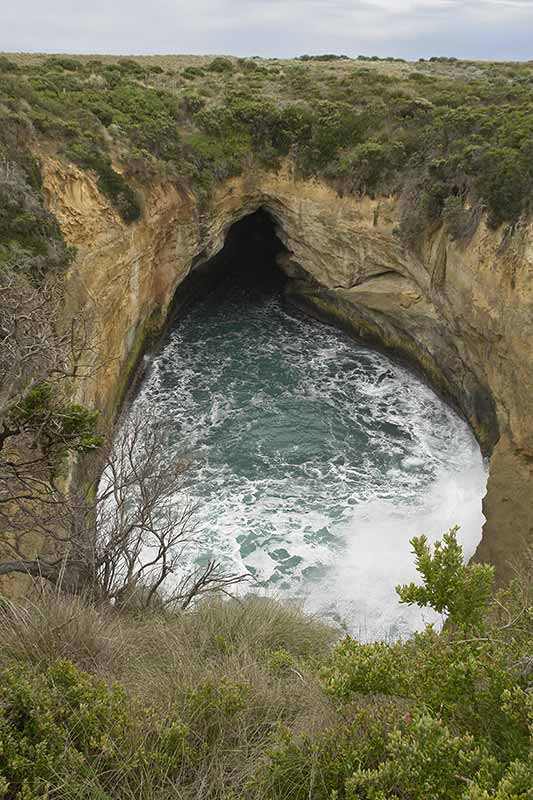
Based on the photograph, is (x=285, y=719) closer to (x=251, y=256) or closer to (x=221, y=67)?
(x=251, y=256)

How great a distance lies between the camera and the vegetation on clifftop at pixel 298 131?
17.2 metres

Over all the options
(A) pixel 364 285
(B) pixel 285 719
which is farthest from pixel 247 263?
(B) pixel 285 719

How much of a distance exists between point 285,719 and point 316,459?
499 inches

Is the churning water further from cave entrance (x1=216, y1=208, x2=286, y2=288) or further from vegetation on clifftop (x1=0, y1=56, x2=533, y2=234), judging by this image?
vegetation on clifftop (x1=0, y1=56, x2=533, y2=234)

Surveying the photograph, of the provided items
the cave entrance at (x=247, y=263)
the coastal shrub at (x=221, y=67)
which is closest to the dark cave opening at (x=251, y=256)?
the cave entrance at (x=247, y=263)

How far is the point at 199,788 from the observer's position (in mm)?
4039

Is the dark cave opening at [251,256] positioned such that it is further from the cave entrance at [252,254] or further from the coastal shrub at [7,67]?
the coastal shrub at [7,67]

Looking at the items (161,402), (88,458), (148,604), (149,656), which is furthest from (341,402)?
(149,656)

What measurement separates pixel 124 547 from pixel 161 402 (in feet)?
39.2

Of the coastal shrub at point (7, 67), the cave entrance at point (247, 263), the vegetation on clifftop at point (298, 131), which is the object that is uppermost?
the coastal shrub at point (7, 67)

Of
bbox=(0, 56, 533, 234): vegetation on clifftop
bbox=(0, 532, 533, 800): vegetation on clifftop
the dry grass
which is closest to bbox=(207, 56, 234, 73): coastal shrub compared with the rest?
bbox=(0, 56, 533, 234): vegetation on clifftop

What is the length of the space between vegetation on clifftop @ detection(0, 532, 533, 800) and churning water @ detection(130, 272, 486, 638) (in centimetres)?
733

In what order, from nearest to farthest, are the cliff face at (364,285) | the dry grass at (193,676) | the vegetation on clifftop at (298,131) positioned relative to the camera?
the dry grass at (193,676) < the cliff face at (364,285) < the vegetation on clifftop at (298,131)

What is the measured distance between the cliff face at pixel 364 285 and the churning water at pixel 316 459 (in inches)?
53.0
